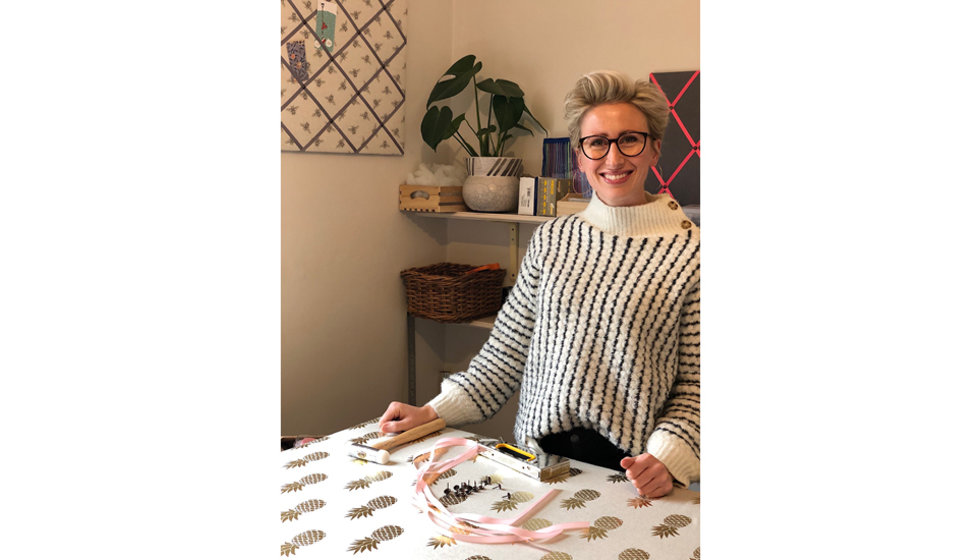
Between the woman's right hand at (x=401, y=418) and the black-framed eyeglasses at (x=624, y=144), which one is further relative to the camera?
the black-framed eyeglasses at (x=624, y=144)

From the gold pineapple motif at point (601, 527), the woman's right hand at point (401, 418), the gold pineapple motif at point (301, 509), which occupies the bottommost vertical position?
the gold pineapple motif at point (601, 527)

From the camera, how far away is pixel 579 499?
108 centimetres

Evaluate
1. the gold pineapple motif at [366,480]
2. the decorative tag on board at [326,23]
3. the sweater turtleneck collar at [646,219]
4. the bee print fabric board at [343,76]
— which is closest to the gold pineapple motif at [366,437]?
the gold pineapple motif at [366,480]

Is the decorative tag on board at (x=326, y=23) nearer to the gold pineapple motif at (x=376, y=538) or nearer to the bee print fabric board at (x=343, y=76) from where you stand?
the bee print fabric board at (x=343, y=76)

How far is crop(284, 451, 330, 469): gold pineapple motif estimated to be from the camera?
3.95 feet

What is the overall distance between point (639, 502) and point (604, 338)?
0.42 m

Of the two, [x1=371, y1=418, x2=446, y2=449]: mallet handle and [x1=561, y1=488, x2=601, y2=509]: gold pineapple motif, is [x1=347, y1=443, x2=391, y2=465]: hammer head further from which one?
[x1=561, y1=488, x2=601, y2=509]: gold pineapple motif

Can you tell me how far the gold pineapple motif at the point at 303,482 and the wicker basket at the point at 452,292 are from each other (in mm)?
1559

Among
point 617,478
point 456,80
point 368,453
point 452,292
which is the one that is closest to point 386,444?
point 368,453

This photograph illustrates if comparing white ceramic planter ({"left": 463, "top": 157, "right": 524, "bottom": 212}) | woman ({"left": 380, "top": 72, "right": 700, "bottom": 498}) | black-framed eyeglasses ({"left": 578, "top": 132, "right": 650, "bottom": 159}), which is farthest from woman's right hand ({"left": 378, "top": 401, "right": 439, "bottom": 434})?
white ceramic planter ({"left": 463, "top": 157, "right": 524, "bottom": 212})

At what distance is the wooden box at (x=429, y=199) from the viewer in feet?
8.98

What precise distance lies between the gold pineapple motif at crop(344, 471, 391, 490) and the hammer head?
1.4 inches

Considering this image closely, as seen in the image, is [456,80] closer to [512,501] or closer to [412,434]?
[412,434]
